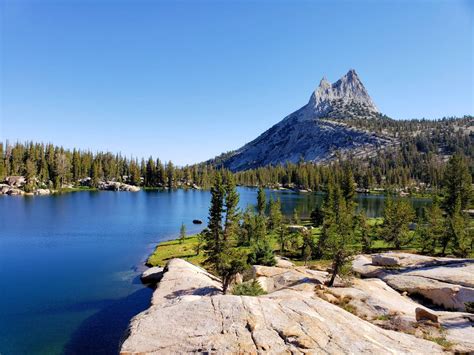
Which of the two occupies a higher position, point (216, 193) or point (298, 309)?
point (216, 193)

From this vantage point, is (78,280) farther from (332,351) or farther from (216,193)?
(332,351)

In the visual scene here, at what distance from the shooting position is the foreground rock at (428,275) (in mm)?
33969

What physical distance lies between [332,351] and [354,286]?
19.4m

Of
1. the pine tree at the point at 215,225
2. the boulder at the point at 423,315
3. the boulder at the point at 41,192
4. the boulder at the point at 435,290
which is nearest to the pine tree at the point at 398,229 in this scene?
the boulder at the point at 435,290

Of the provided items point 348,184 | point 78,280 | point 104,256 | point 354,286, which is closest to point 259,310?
point 354,286

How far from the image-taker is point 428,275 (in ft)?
131

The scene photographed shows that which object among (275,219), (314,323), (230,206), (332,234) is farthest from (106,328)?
(275,219)

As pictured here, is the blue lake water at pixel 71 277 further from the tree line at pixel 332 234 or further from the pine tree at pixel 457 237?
the pine tree at pixel 457 237

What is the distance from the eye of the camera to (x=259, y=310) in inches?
884

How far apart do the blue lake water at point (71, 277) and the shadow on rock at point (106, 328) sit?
0.10 meters

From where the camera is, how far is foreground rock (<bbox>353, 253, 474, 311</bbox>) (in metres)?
34.0

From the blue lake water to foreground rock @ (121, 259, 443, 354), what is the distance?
1248cm

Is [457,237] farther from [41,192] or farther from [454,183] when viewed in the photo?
[41,192]

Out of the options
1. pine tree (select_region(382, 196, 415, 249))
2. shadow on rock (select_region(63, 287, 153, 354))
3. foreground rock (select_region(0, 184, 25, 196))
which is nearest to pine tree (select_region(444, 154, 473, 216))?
pine tree (select_region(382, 196, 415, 249))
